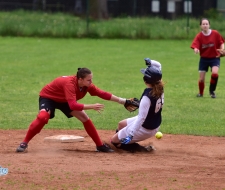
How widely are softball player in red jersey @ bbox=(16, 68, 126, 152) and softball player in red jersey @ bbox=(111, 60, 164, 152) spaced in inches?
17.0

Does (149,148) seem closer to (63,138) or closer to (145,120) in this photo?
(145,120)

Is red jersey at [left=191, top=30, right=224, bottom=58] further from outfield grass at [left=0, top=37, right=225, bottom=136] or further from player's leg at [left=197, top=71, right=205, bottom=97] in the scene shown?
outfield grass at [left=0, top=37, right=225, bottom=136]

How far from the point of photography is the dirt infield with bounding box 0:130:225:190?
21.2 ft

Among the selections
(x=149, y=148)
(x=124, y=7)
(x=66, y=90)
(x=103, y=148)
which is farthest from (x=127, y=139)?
(x=124, y=7)

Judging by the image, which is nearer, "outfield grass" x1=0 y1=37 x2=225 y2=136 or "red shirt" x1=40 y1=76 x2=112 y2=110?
"red shirt" x1=40 y1=76 x2=112 y2=110

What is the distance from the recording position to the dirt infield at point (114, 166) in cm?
647

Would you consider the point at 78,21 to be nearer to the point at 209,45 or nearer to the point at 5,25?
the point at 5,25

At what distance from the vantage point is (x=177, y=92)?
15586 mm

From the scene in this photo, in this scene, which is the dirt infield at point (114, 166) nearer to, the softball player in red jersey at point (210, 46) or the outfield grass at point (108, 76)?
the outfield grass at point (108, 76)

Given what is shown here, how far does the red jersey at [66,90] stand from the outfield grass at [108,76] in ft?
8.19

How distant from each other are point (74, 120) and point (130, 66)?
358 inches

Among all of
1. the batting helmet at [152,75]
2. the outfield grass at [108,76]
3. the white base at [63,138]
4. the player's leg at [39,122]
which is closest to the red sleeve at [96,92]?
the player's leg at [39,122]

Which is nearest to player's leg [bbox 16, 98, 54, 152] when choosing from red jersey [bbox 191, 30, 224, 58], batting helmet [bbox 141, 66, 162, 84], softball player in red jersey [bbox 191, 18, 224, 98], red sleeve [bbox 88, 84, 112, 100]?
red sleeve [bbox 88, 84, 112, 100]

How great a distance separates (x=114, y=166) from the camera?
7441mm
